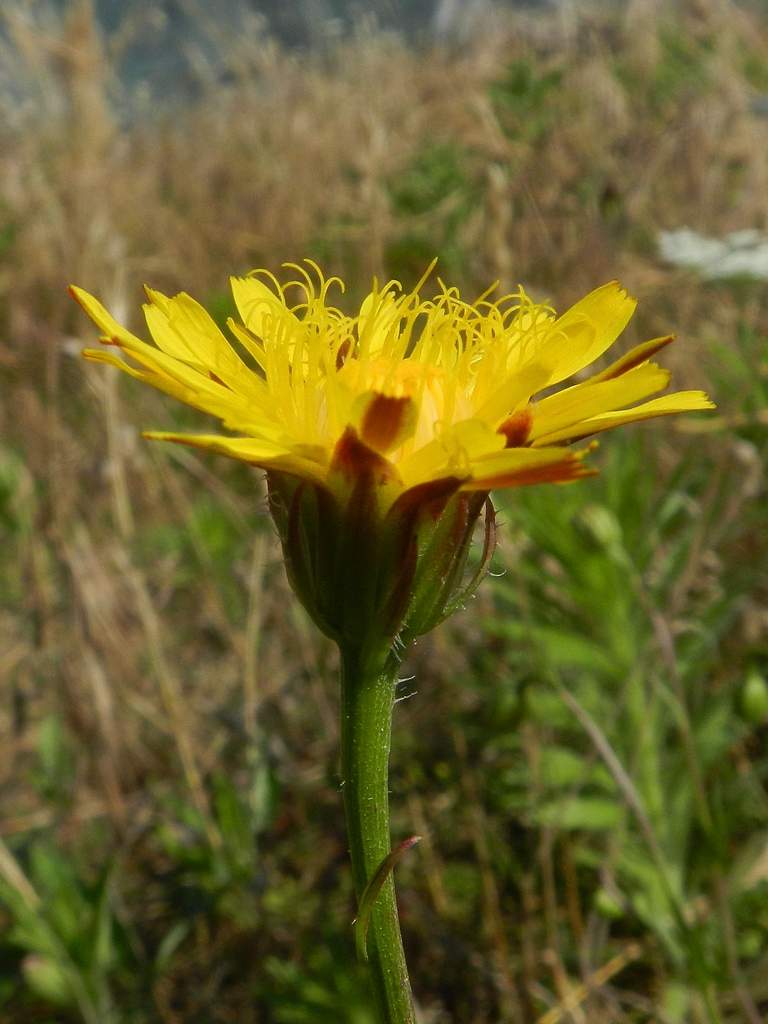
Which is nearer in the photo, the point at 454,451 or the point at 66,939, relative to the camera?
the point at 454,451

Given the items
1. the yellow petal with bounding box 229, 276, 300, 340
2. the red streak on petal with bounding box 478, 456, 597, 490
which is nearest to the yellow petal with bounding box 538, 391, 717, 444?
the red streak on petal with bounding box 478, 456, 597, 490

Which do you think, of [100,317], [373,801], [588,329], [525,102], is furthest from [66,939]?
[525,102]

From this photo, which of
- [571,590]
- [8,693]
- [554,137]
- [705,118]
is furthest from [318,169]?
[571,590]

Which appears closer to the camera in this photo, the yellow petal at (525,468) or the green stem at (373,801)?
the yellow petal at (525,468)

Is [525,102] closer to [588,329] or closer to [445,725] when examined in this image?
[445,725]

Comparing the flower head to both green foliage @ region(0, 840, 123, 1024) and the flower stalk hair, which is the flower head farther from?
green foliage @ region(0, 840, 123, 1024)

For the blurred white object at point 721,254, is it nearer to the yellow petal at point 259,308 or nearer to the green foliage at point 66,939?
the yellow petal at point 259,308

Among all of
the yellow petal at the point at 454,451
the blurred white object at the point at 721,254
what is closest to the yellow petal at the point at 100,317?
the yellow petal at the point at 454,451
